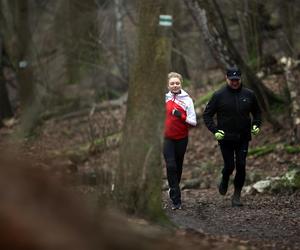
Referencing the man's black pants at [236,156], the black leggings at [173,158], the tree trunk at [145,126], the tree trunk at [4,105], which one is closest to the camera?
the tree trunk at [145,126]

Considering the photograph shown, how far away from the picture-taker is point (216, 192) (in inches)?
552

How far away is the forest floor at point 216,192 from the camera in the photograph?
26.8ft

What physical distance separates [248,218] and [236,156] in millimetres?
1253

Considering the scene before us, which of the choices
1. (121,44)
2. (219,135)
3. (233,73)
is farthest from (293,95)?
(121,44)

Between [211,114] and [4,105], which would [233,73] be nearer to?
[211,114]

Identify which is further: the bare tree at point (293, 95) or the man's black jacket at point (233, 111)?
the bare tree at point (293, 95)

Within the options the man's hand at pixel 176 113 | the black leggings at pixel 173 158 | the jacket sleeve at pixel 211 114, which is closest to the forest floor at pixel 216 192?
the black leggings at pixel 173 158

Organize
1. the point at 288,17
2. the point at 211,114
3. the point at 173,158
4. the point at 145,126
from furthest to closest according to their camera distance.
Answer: the point at 288,17 < the point at 211,114 < the point at 173,158 < the point at 145,126

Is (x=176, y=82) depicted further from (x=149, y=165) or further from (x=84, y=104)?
(x=84, y=104)

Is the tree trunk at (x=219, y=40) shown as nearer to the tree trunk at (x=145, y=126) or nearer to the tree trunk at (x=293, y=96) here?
the tree trunk at (x=293, y=96)

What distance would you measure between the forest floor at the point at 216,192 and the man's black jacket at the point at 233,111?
1280 millimetres

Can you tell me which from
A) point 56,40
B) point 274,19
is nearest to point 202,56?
point 274,19

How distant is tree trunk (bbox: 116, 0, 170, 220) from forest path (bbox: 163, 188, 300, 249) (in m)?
0.68

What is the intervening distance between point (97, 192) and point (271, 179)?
20.5ft
